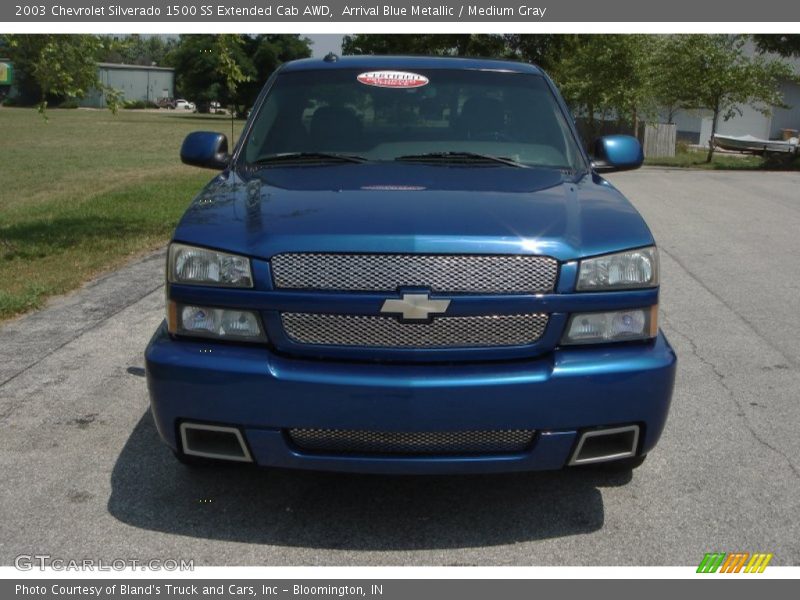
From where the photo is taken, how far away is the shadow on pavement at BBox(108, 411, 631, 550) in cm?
363

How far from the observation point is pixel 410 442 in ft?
11.2

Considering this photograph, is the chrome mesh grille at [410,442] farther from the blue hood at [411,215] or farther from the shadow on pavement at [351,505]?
the blue hood at [411,215]

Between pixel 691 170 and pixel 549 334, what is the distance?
1020 inches

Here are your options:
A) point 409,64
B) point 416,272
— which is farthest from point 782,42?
point 416,272

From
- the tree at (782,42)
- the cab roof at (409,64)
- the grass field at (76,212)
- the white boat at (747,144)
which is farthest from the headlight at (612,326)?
the tree at (782,42)

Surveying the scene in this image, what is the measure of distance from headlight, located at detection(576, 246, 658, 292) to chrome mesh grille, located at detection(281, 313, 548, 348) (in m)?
0.22

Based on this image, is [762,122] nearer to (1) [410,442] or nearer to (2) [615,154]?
(2) [615,154]

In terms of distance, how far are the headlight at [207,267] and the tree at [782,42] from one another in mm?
32731

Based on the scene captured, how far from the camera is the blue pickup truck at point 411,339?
3371 millimetres

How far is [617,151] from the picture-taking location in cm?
512

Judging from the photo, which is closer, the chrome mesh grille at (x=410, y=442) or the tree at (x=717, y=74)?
the chrome mesh grille at (x=410, y=442)

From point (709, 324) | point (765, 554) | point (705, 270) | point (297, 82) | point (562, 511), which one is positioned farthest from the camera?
point (705, 270)
